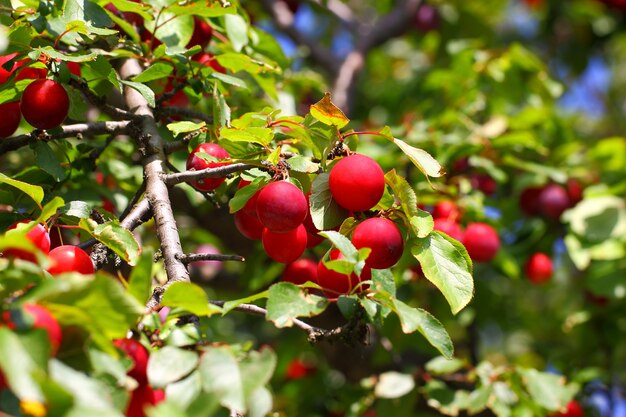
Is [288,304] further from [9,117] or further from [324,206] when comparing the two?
[9,117]

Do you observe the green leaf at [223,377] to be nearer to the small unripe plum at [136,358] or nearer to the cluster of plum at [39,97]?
the small unripe plum at [136,358]

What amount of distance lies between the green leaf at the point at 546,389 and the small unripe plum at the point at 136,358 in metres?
1.22

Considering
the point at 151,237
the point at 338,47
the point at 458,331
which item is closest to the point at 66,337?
the point at 151,237

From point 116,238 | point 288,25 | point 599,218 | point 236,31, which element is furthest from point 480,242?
point 288,25

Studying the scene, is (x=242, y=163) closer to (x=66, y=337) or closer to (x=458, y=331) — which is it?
(x=66, y=337)

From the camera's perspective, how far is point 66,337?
2.54ft

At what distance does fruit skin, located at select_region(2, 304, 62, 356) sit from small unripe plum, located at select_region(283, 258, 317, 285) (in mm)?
702

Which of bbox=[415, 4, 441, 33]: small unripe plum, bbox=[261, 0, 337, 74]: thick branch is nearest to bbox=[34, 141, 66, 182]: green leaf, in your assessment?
bbox=[261, 0, 337, 74]: thick branch

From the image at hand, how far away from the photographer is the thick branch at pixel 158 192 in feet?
3.45

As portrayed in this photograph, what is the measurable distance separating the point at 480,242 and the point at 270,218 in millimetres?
959

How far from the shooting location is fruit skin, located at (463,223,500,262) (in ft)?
6.02

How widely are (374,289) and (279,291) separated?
14 cm

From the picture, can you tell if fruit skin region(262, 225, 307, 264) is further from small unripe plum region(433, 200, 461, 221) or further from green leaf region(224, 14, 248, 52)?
small unripe plum region(433, 200, 461, 221)

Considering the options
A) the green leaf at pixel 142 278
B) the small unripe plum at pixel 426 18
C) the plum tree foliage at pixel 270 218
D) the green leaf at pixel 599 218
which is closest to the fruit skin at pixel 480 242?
the plum tree foliage at pixel 270 218
